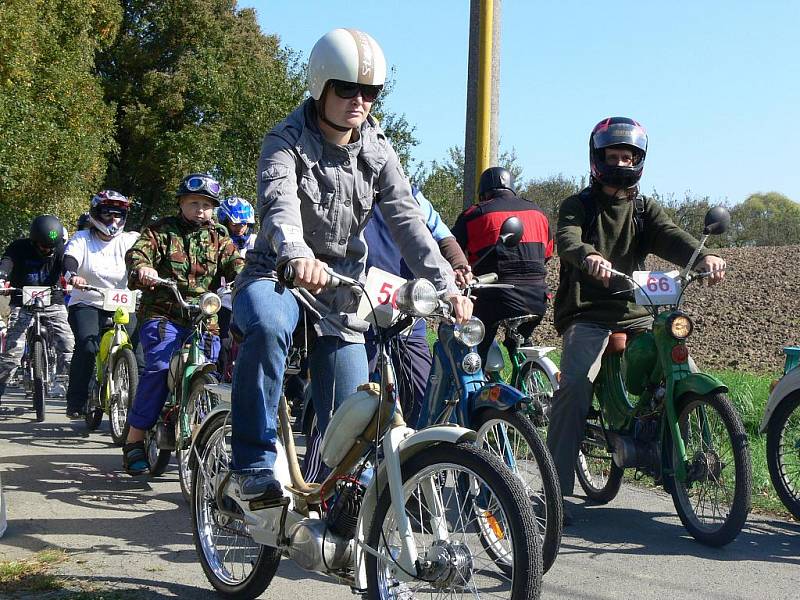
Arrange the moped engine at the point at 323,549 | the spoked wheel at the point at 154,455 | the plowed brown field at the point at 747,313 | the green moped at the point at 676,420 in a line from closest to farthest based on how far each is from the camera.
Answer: the moped engine at the point at 323,549 < the green moped at the point at 676,420 < the spoked wheel at the point at 154,455 < the plowed brown field at the point at 747,313

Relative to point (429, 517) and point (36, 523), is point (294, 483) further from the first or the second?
point (36, 523)

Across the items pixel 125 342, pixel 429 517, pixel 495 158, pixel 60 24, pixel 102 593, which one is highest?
pixel 60 24

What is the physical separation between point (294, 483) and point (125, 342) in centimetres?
490

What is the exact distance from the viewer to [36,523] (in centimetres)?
579

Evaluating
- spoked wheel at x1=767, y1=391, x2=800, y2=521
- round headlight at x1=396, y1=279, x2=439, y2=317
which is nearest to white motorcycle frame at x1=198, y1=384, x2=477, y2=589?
round headlight at x1=396, y1=279, x2=439, y2=317

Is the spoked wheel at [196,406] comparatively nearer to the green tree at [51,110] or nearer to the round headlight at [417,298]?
the round headlight at [417,298]

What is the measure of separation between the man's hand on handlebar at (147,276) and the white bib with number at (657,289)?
2.93 metres

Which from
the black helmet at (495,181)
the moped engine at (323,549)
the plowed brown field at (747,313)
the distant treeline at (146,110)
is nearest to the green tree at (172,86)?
the distant treeline at (146,110)

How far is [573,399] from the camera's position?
588 cm

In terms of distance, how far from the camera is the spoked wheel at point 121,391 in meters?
8.27

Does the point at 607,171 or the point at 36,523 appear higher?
the point at 607,171

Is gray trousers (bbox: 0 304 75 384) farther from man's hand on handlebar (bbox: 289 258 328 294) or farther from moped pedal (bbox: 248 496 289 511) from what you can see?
man's hand on handlebar (bbox: 289 258 328 294)

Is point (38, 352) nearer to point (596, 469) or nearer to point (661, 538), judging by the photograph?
point (596, 469)

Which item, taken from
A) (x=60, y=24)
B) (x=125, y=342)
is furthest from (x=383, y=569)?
(x=60, y=24)
